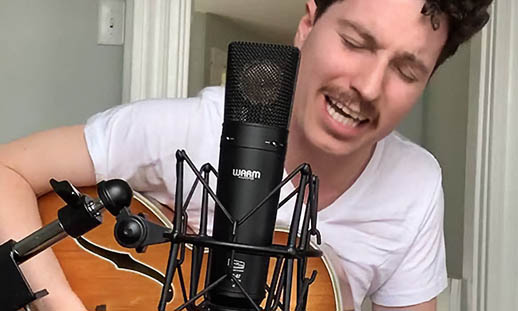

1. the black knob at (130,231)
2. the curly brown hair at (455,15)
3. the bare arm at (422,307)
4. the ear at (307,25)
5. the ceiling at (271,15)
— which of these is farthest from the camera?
the ceiling at (271,15)

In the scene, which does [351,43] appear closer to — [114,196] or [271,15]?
[114,196]

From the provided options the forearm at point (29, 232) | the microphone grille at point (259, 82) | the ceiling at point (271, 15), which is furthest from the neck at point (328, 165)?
the ceiling at point (271, 15)

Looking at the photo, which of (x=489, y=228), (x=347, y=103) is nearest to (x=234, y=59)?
(x=347, y=103)

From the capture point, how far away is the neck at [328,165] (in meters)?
0.95

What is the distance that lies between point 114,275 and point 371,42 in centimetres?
48

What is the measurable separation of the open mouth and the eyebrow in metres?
0.08

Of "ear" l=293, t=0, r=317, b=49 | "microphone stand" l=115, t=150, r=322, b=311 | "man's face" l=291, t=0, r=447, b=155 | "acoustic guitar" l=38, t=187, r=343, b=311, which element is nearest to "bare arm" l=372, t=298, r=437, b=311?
"acoustic guitar" l=38, t=187, r=343, b=311

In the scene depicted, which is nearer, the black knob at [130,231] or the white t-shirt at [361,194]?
the black knob at [130,231]

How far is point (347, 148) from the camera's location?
87 cm

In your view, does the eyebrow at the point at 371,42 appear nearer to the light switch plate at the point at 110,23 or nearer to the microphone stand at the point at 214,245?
the microphone stand at the point at 214,245

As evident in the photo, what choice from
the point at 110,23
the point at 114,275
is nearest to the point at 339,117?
the point at 114,275

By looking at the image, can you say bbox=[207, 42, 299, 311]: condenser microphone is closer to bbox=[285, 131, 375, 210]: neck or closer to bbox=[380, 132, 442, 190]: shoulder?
A: bbox=[285, 131, 375, 210]: neck

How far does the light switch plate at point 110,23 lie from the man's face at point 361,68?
0.70 meters

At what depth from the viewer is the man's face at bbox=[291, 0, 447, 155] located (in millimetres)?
802
